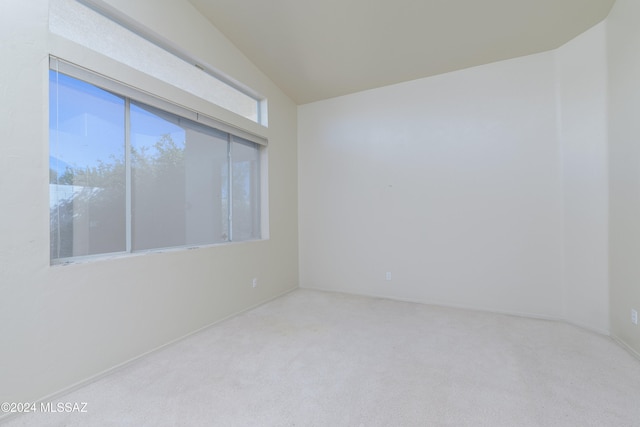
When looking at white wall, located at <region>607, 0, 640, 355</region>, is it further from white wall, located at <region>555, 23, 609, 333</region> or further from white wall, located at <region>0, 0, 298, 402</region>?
white wall, located at <region>0, 0, 298, 402</region>

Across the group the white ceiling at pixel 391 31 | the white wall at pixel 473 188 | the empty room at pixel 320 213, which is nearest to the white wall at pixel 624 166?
the empty room at pixel 320 213

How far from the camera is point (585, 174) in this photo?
2.87 metres

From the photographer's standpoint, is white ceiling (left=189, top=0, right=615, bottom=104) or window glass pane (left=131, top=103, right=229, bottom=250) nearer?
window glass pane (left=131, top=103, right=229, bottom=250)

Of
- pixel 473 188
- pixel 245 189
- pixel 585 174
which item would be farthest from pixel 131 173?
pixel 585 174

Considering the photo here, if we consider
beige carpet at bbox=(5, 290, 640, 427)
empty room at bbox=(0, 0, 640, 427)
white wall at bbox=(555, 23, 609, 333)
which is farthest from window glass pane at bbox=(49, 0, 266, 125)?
white wall at bbox=(555, 23, 609, 333)

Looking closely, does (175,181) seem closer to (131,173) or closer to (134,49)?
(131,173)

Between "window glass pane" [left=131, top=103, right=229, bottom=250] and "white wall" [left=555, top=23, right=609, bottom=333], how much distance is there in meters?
3.91

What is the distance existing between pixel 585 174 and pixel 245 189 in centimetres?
388

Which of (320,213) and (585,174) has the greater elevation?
(585,174)

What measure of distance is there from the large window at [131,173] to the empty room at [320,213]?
2cm

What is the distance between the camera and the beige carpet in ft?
5.25

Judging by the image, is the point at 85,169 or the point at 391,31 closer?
the point at 85,169

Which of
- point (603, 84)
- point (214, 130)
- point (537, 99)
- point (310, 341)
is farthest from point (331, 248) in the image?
point (603, 84)

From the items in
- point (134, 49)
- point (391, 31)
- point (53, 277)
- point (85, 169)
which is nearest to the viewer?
point (53, 277)
